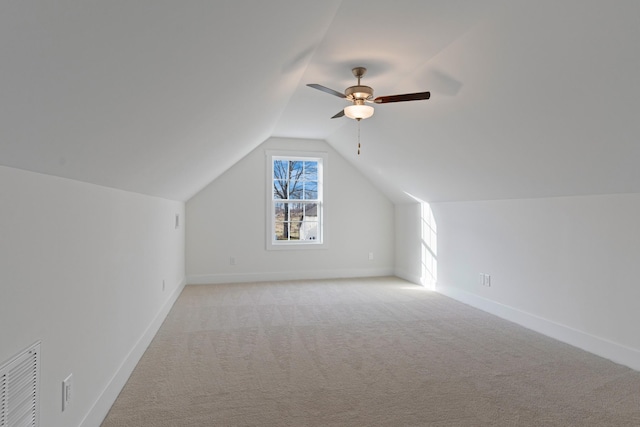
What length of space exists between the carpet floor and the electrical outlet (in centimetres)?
49

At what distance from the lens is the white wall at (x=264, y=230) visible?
5957 mm

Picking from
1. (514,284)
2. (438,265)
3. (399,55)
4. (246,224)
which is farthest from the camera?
(246,224)

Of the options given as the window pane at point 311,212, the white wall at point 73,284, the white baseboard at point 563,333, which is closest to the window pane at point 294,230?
the window pane at point 311,212

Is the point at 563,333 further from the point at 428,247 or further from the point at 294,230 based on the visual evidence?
the point at 294,230

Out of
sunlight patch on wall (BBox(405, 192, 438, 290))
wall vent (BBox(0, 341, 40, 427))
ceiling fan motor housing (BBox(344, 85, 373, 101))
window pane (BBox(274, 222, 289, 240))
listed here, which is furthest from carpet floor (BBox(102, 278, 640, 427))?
window pane (BBox(274, 222, 289, 240))

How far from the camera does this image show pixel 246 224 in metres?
6.12

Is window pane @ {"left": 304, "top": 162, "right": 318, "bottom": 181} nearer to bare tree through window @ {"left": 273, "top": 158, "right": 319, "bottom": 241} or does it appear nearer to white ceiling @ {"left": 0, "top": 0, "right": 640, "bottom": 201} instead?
bare tree through window @ {"left": 273, "top": 158, "right": 319, "bottom": 241}

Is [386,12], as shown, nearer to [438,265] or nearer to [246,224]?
[438,265]

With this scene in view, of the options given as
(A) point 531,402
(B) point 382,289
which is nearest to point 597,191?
(A) point 531,402

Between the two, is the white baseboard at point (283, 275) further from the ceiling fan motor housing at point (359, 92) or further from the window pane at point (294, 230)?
the ceiling fan motor housing at point (359, 92)

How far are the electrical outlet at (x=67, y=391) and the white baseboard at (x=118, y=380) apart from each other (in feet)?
0.78

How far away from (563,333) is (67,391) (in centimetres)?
374

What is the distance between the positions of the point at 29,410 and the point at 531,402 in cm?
254

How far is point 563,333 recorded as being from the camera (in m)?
3.35
